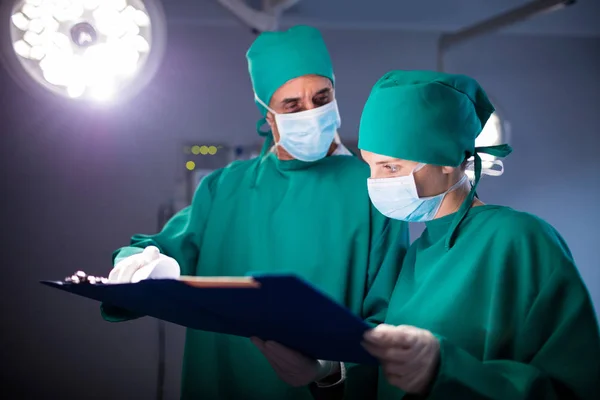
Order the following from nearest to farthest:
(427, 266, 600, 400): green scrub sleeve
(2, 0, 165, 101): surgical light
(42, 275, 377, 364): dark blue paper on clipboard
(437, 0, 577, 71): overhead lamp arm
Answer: (42, 275, 377, 364): dark blue paper on clipboard → (427, 266, 600, 400): green scrub sleeve → (2, 0, 165, 101): surgical light → (437, 0, 577, 71): overhead lamp arm

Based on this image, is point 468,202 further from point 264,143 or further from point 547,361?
point 264,143

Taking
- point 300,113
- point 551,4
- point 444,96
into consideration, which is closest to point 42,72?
point 300,113

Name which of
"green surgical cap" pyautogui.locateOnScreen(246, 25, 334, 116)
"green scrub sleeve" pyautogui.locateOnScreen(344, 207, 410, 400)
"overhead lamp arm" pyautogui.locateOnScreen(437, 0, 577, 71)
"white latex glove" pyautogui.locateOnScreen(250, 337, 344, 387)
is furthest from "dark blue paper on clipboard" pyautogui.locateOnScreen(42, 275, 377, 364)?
"overhead lamp arm" pyautogui.locateOnScreen(437, 0, 577, 71)

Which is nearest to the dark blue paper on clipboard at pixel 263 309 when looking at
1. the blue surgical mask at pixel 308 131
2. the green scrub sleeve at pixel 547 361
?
the green scrub sleeve at pixel 547 361

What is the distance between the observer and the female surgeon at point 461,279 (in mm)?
811

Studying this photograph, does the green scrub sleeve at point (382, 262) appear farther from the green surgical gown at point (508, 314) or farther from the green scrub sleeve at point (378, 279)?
the green surgical gown at point (508, 314)

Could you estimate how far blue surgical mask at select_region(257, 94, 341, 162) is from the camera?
1406 millimetres

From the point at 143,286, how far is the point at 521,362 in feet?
2.00

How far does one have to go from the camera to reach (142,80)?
1850 millimetres

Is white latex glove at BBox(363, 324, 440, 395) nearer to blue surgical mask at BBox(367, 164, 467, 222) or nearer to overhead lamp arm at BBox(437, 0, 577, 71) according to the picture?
blue surgical mask at BBox(367, 164, 467, 222)

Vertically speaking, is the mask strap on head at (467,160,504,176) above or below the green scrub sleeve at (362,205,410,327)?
above

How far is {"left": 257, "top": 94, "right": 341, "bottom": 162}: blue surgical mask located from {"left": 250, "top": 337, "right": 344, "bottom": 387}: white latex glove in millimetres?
573

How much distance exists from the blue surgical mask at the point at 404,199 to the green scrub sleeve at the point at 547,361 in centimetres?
27

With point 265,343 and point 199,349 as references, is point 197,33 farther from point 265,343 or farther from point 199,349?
point 265,343
